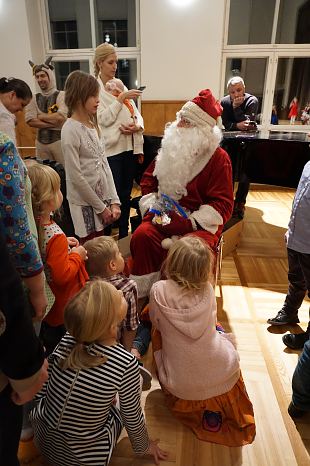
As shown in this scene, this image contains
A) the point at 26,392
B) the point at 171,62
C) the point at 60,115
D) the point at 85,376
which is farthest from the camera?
the point at 171,62

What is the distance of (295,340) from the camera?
196 centimetres

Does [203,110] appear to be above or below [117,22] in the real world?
below

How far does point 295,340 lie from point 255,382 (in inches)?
16.2

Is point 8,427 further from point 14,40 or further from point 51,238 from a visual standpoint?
point 14,40

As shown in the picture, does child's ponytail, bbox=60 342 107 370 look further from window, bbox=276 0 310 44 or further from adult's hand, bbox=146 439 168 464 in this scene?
window, bbox=276 0 310 44

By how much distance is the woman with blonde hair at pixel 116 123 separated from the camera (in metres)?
2.65

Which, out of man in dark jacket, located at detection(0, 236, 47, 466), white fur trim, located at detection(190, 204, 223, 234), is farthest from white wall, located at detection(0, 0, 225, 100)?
man in dark jacket, located at detection(0, 236, 47, 466)

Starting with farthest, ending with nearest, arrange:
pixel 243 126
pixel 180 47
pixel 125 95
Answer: pixel 180 47 → pixel 243 126 → pixel 125 95

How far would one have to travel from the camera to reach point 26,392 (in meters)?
0.76

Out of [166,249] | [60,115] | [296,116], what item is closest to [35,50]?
Result: [60,115]

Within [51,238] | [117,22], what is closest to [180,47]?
[117,22]

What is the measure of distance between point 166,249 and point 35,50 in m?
5.17

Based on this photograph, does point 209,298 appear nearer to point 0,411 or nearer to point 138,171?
point 0,411

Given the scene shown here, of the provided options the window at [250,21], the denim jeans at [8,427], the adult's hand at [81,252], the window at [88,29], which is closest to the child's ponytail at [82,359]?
the denim jeans at [8,427]
